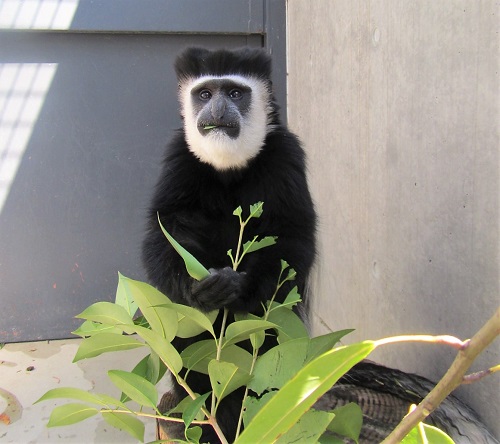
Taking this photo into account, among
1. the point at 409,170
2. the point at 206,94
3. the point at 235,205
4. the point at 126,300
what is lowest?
the point at 126,300

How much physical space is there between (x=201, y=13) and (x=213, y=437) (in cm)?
263

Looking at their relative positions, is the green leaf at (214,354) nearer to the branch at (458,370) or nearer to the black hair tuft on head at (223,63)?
the branch at (458,370)

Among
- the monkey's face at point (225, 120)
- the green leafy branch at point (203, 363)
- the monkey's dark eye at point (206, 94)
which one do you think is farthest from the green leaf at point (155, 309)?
the monkey's dark eye at point (206, 94)

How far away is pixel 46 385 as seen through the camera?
277cm

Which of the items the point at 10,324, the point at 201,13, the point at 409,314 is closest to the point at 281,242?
the point at 409,314

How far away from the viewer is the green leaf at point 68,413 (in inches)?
48.0

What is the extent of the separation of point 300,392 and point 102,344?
0.84 m

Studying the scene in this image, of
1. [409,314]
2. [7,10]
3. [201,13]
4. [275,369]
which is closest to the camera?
[275,369]

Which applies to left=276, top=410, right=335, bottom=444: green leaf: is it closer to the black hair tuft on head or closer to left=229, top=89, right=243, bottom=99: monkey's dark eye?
left=229, top=89, right=243, bottom=99: monkey's dark eye

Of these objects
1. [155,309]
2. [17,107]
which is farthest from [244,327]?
[17,107]

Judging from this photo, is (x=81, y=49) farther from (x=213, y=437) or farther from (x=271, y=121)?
(x=213, y=437)

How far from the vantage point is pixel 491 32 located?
1332 mm

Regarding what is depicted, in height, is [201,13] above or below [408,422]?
above

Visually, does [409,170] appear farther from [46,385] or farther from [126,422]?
[46,385]
